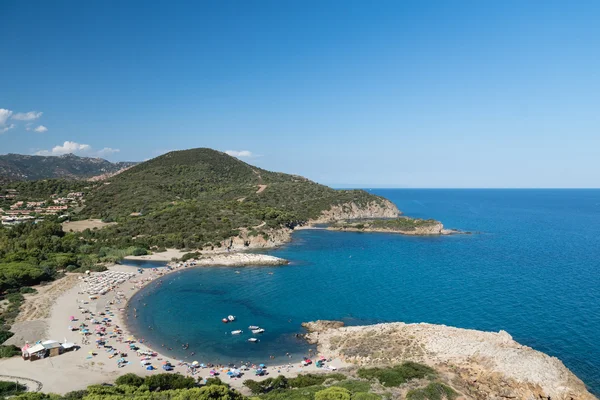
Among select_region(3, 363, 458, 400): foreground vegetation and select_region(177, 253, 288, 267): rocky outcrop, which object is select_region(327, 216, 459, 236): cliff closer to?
select_region(177, 253, 288, 267): rocky outcrop

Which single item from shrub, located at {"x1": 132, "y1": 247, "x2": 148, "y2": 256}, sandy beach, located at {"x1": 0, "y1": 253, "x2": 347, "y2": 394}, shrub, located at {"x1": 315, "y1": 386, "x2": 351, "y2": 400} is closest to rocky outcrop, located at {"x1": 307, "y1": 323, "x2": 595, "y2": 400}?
sandy beach, located at {"x1": 0, "y1": 253, "x2": 347, "y2": 394}

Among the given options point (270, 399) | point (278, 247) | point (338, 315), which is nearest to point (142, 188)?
point (278, 247)

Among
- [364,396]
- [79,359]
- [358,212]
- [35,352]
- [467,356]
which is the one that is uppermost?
[358,212]

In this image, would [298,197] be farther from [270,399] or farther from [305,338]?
[270,399]

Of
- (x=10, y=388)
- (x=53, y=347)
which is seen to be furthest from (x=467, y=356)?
(x=53, y=347)

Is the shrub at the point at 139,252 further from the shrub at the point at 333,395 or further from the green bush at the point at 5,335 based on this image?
the shrub at the point at 333,395

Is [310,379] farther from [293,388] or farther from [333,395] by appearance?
[333,395]
